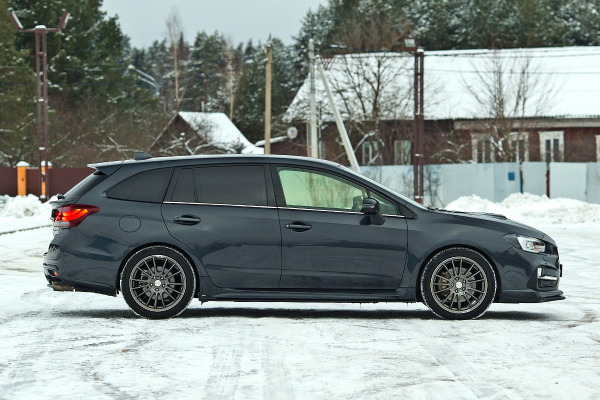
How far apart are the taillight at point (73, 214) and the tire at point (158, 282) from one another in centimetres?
66

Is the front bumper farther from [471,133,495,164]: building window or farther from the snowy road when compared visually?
[471,133,495,164]: building window

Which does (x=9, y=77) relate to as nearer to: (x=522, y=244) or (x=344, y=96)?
(x=344, y=96)

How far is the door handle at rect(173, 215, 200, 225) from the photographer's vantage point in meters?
8.34

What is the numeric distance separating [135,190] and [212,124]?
177 ft

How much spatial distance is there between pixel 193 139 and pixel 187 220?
51898mm

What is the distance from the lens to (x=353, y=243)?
27.0ft

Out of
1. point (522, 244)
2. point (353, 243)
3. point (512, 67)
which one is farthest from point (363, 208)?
point (512, 67)

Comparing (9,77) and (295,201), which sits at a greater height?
(9,77)

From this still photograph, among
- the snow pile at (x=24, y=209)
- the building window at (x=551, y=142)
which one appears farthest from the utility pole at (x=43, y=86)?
the building window at (x=551, y=142)

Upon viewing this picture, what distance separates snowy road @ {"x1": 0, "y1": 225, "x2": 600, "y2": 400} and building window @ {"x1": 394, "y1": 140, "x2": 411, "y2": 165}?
37.2 m

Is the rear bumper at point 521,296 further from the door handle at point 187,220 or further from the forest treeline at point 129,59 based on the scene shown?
the forest treeline at point 129,59

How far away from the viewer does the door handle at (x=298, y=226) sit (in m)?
8.25

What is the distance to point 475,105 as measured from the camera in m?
47.2

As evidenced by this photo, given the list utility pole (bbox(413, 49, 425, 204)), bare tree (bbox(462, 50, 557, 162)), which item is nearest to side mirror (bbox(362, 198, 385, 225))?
utility pole (bbox(413, 49, 425, 204))
